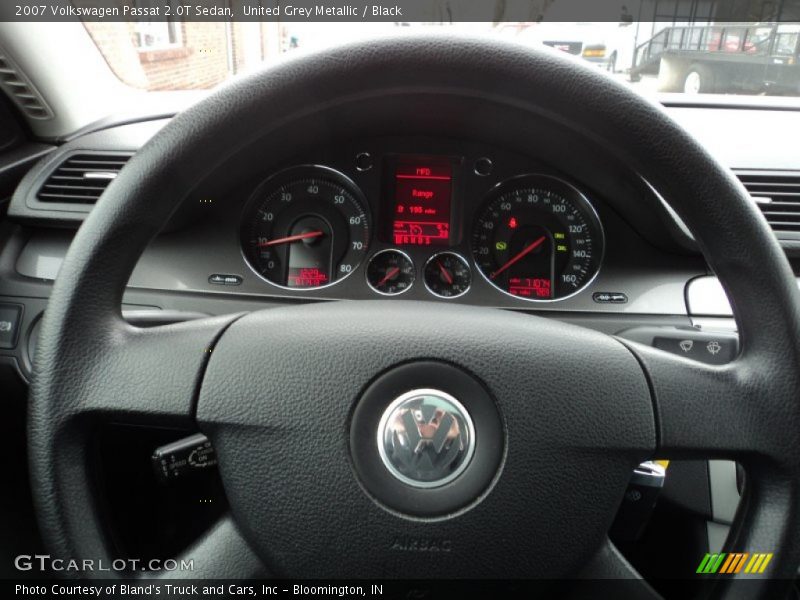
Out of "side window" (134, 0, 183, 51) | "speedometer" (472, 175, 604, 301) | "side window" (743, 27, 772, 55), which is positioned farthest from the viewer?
"side window" (134, 0, 183, 51)

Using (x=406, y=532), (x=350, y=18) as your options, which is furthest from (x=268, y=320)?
(x=350, y=18)

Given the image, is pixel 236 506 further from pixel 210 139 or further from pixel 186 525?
pixel 186 525

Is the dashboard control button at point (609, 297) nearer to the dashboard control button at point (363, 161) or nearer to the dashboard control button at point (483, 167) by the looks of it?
the dashboard control button at point (483, 167)

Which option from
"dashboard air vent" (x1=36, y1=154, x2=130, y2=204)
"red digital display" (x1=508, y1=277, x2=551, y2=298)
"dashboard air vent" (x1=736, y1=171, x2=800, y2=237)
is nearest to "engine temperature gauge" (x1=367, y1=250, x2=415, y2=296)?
"red digital display" (x1=508, y1=277, x2=551, y2=298)

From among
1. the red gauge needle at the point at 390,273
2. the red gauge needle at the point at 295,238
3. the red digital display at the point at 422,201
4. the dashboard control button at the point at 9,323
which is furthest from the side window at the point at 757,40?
the dashboard control button at the point at 9,323

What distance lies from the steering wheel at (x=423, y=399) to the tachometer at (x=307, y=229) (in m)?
0.93

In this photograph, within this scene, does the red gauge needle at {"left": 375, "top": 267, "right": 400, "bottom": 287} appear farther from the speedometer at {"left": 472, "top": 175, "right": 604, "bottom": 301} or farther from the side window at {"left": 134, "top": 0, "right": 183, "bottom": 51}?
the side window at {"left": 134, "top": 0, "right": 183, "bottom": 51}

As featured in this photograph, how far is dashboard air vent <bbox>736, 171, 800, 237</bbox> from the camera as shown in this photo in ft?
5.79

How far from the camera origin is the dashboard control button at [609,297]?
176 cm

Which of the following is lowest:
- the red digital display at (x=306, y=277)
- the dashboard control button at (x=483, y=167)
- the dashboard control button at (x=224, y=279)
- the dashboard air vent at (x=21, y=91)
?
the red digital display at (x=306, y=277)

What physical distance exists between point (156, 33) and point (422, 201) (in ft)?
3.26

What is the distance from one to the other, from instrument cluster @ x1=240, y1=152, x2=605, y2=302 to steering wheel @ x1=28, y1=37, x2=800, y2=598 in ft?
3.04

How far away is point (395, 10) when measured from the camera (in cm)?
162
